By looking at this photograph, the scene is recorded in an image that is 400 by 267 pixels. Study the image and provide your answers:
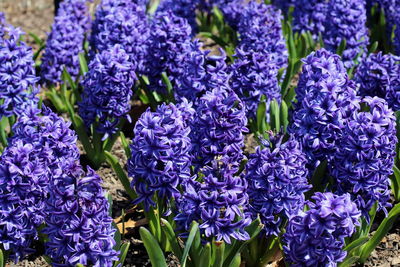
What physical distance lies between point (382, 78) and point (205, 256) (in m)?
2.36

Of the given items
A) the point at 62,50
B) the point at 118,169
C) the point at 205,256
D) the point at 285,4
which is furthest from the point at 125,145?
the point at 285,4

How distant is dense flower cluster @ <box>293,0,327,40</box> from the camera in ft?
24.0

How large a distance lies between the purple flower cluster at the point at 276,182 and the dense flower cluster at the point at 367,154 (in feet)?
1.03

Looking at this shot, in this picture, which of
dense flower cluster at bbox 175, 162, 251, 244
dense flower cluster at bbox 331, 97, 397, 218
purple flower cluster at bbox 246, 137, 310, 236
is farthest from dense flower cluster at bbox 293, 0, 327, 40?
dense flower cluster at bbox 175, 162, 251, 244

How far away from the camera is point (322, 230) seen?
134 inches

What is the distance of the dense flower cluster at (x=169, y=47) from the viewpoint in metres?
5.55

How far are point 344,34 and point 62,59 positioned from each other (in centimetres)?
271

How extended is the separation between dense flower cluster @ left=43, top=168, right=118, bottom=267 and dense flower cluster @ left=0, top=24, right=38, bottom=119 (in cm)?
187

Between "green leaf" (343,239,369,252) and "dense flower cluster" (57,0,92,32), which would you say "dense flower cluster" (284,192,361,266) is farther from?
"dense flower cluster" (57,0,92,32)

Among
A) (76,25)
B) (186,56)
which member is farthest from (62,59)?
(186,56)

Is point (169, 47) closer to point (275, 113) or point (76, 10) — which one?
point (275, 113)

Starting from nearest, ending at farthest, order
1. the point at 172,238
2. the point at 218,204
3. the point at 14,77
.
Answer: the point at 218,204, the point at 172,238, the point at 14,77

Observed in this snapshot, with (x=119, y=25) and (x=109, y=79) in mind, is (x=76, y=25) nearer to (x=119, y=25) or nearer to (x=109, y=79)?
(x=119, y=25)

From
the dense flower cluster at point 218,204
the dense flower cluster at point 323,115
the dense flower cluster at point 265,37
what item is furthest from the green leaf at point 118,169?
the dense flower cluster at point 265,37
